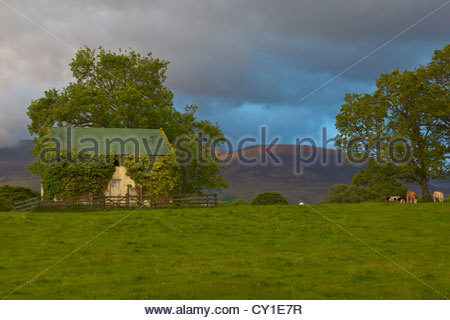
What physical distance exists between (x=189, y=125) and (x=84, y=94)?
14107mm

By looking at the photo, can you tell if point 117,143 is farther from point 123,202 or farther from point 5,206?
point 5,206

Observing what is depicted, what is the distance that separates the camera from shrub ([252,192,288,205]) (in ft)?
141

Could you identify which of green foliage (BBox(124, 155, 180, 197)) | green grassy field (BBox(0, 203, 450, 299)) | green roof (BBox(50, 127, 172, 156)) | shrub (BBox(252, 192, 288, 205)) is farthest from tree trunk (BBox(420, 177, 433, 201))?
green roof (BBox(50, 127, 172, 156))

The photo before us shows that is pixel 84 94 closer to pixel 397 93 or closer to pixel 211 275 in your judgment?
pixel 397 93

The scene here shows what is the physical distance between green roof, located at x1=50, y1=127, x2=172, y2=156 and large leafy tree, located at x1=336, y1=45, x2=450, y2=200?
19581 millimetres

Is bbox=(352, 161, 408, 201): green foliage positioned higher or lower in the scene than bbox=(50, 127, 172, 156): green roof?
lower

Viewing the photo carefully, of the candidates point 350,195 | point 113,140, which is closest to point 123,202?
point 113,140

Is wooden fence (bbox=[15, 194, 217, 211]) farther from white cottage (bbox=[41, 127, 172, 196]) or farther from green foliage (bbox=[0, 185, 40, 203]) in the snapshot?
green foliage (bbox=[0, 185, 40, 203])

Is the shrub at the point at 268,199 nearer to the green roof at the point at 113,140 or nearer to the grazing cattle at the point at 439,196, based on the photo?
the green roof at the point at 113,140

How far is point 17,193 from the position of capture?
4688 centimetres

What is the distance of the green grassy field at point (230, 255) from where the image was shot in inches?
470

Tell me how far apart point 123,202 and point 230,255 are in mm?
25297

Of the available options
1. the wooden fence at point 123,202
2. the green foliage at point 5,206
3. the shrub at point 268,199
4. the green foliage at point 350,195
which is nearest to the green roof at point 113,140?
the wooden fence at point 123,202

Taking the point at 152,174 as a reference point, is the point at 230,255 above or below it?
below
